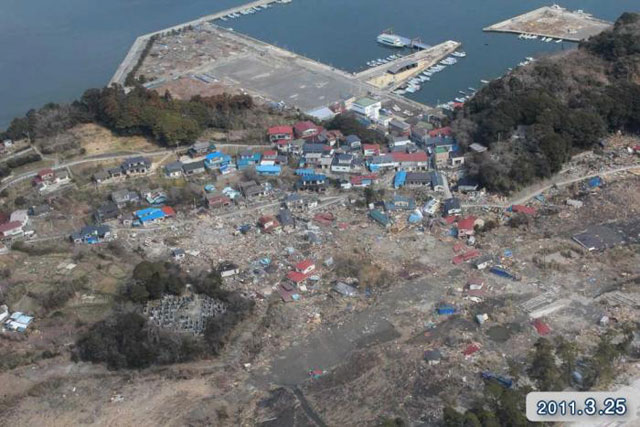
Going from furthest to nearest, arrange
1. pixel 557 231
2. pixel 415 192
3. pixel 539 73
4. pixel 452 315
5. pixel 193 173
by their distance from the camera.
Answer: pixel 539 73
pixel 193 173
pixel 415 192
pixel 557 231
pixel 452 315

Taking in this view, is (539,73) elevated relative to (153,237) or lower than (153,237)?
elevated

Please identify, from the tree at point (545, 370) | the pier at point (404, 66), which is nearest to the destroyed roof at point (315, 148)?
the pier at point (404, 66)

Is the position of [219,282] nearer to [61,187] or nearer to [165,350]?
[165,350]

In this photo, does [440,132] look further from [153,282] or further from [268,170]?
[153,282]

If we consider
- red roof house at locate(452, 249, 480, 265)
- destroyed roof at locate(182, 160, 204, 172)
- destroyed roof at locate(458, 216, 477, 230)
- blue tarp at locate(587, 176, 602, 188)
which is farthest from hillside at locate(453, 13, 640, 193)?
destroyed roof at locate(182, 160, 204, 172)

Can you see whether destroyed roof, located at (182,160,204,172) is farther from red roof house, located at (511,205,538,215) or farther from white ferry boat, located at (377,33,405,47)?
white ferry boat, located at (377,33,405,47)

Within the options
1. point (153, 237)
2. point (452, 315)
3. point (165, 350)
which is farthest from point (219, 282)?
point (452, 315)

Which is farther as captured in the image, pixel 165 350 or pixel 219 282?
pixel 219 282
